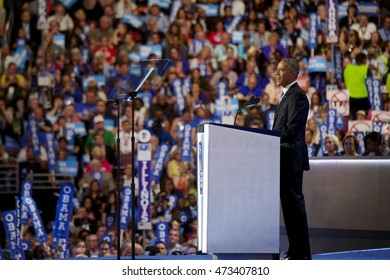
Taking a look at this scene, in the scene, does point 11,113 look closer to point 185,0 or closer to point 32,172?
point 32,172

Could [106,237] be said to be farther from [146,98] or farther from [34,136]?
[146,98]

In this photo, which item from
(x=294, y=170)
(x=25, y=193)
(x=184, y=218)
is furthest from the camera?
(x=25, y=193)

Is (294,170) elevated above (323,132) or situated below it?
below

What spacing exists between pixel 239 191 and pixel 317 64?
559 centimetres

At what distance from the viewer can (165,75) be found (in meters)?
10.5

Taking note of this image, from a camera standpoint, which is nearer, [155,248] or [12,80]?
[155,248]

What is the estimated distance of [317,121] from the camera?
32.9 ft

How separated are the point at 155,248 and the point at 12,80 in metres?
2.76

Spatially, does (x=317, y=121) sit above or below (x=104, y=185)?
above

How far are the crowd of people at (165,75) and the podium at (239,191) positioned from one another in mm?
4670

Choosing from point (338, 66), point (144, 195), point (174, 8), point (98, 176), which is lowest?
point (144, 195)

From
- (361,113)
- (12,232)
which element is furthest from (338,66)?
(12,232)
